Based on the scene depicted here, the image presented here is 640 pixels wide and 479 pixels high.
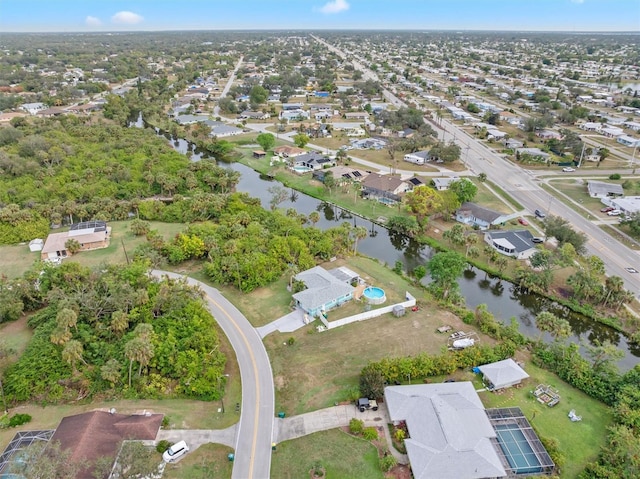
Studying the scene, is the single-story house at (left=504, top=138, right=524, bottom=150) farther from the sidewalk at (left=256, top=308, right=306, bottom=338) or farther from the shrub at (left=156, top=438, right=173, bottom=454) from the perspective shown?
the shrub at (left=156, top=438, right=173, bottom=454)

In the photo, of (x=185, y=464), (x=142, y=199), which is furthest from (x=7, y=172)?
(x=185, y=464)

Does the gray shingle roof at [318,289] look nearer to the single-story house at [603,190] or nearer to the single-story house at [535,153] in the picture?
the single-story house at [603,190]

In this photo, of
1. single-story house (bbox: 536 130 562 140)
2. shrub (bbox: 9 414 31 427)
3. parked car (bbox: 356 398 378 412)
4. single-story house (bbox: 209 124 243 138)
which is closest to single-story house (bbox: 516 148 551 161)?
single-story house (bbox: 536 130 562 140)

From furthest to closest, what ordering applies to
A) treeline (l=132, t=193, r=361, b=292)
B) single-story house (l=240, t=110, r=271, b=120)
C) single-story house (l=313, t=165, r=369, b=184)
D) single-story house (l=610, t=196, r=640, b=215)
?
single-story house (l=240, t=110, r=271, b=120), single-story house (l=313, t=165, r=369, b=184), single-story house (l=610, t=196, r=640, b=215), treeline (l=132, t=193, r=361, b=292)

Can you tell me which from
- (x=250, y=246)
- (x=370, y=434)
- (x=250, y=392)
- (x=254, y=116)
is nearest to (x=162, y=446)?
(x=250, y=392)

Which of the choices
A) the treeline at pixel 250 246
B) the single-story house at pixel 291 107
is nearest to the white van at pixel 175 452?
the treeline at pixel 250 246

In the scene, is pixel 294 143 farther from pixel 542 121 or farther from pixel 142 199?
pixel 542 121
